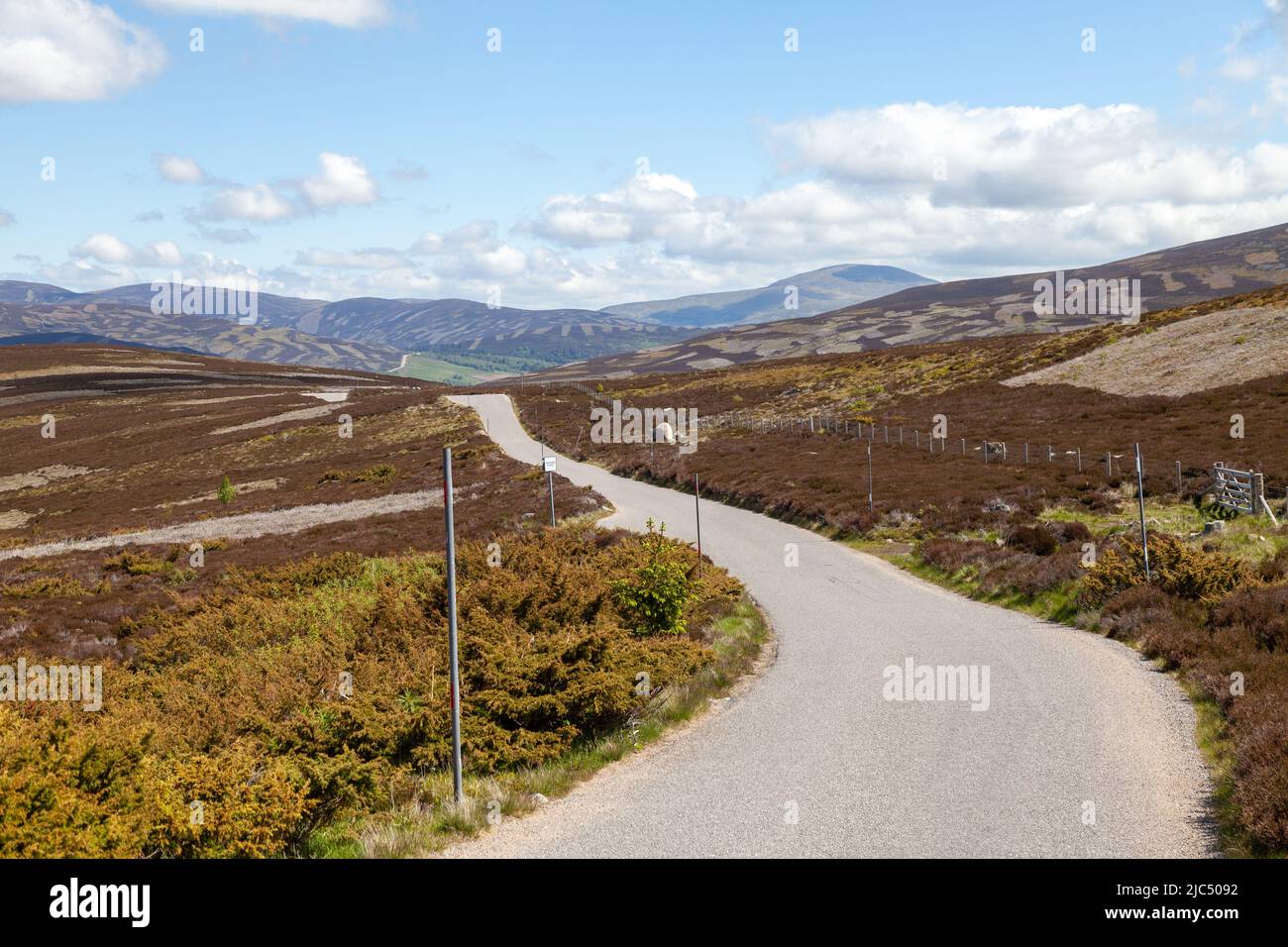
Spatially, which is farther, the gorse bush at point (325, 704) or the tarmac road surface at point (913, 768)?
the tarmac road surface at point (913, 768)

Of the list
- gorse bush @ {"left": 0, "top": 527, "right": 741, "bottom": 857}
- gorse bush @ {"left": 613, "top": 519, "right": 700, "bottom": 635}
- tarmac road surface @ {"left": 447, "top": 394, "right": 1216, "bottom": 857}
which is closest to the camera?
gorse bush @ {"left": 0, "top": 527, "right": 741, "bottom": 857}

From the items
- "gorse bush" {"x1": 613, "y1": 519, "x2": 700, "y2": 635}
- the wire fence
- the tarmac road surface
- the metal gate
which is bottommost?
the tarmac road surface

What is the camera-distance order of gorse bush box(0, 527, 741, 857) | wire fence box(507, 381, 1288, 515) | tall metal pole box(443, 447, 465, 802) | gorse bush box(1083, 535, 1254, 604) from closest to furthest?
gorse bush box(0, 527, 741, 857) → tall metal pole box(443, 447, 465, 802) → gorse bush box(1083, 535, 1254, 604) → wire fence box(507, 381, 1288, 515)

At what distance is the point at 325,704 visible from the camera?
1128 cm

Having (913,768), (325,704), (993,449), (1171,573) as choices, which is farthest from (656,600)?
(993,449)

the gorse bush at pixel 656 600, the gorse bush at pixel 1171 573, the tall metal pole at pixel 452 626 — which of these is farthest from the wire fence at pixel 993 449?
the tall metal pole at pixel 452 626

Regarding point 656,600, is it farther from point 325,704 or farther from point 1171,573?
point 1171,573

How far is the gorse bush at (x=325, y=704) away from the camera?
7207 millimetres

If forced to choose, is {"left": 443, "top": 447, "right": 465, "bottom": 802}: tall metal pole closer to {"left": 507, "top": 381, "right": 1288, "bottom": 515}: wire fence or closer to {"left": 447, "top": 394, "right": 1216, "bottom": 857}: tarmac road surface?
{"left": 447, "top": 394, "right": 1216, "bottom": 857}: tarmac road surface

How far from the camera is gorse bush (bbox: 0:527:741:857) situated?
23.6 ft

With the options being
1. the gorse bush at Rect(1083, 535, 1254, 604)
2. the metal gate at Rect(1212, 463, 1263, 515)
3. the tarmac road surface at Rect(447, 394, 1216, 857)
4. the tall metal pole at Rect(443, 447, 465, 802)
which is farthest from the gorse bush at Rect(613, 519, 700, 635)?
the metal gate at Rect(1212, 463, 1263, 515)

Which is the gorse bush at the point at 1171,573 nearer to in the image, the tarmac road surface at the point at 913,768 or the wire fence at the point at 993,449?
the tarmac road surface at the point at 913,768

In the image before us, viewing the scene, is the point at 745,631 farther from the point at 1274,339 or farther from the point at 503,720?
the point at 1274,339
